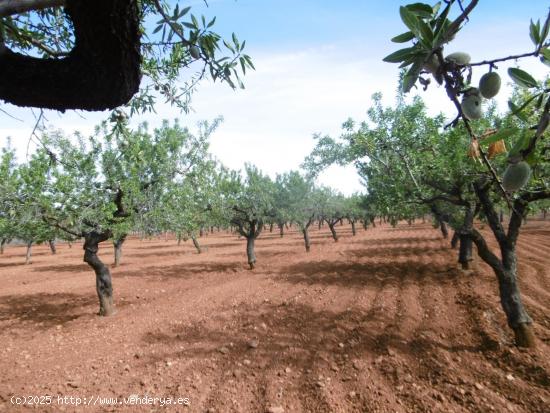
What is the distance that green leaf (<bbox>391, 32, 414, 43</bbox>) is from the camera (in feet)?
3.63

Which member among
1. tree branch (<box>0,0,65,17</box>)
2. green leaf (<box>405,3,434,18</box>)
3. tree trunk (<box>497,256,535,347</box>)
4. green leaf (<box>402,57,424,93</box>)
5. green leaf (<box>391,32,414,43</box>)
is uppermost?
tree branch (<box>0,0,65,17</box>)

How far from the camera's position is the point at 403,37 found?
1111mm

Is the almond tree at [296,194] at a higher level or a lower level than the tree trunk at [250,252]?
higher

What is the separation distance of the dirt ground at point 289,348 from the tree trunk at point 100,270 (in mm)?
498

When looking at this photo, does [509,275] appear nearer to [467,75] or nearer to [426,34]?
[467,75]

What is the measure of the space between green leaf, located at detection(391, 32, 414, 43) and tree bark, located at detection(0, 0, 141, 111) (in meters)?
1.20

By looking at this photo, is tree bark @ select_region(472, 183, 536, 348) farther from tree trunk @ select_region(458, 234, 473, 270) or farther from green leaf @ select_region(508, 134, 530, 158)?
tree trunk @ select_region(458, 234, 473, 270)

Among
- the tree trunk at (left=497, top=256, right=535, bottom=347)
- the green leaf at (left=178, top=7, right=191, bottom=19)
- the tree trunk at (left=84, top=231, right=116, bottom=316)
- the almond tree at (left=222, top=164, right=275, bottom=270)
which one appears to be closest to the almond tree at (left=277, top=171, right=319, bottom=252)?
the almond tree at (left=222, top=164, right=275, bottom=270)

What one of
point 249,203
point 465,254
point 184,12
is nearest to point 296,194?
point 249,203

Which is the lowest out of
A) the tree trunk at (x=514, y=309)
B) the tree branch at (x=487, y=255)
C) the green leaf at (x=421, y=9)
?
the tree trunk at (x=514, y=309)

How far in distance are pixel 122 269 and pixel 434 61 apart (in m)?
22.4

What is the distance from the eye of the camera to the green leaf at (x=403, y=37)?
111cm

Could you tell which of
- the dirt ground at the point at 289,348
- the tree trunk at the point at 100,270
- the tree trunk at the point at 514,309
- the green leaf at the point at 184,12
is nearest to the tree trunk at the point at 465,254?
the dirt ground at the point at 289,348

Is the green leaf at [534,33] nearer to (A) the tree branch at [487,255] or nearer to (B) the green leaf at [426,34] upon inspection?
(B) the green leaf at [426,34]
